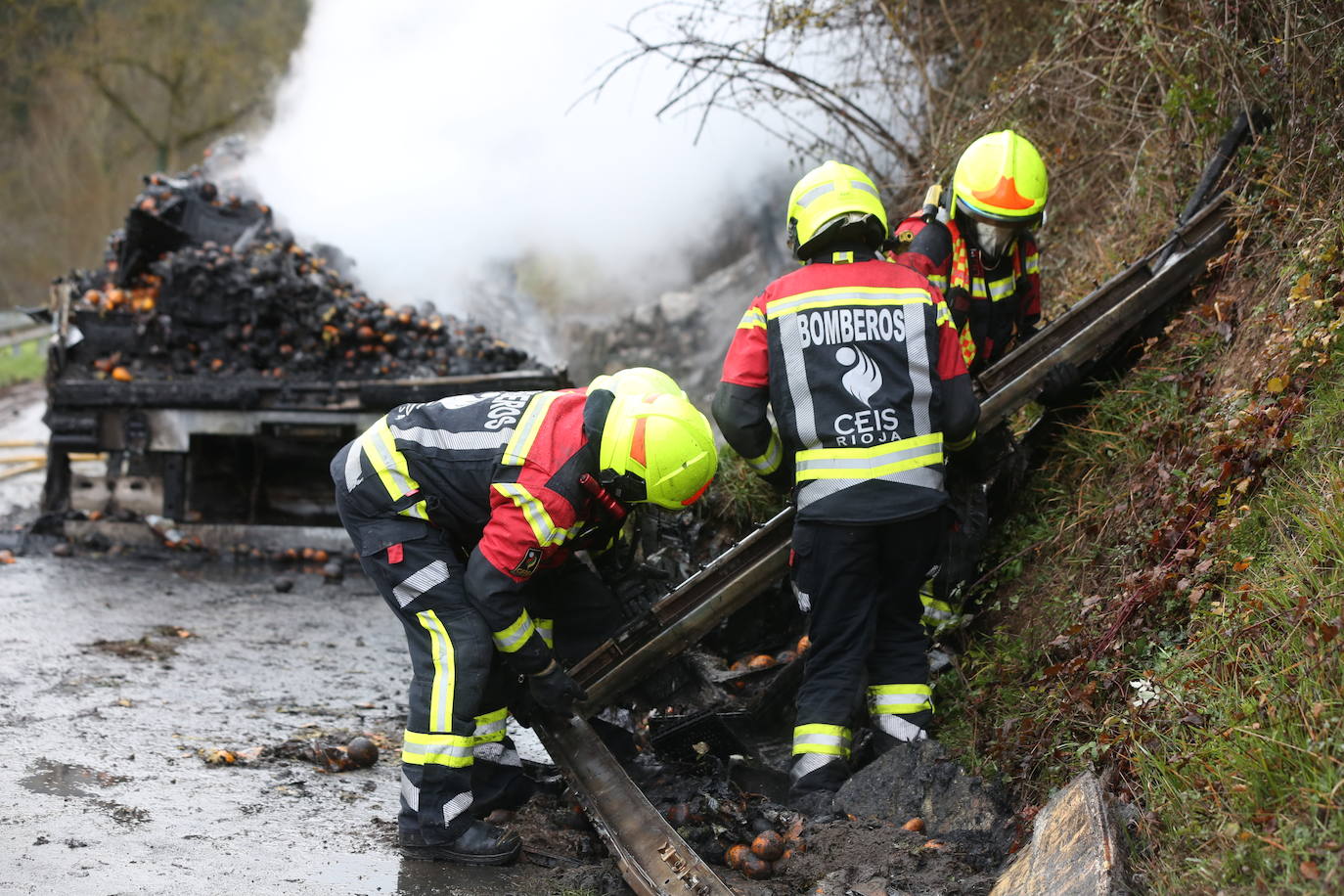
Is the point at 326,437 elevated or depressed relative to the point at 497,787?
elevated

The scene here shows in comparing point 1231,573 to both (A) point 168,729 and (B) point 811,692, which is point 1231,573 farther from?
(A) point 168,729

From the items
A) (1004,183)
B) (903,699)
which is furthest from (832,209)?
(903,699)

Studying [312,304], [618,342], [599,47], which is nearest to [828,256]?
[312,304]

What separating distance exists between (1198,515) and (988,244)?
59.1 inches

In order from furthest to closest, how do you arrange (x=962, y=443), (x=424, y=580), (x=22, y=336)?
(x=22, y=336)
(x=962, y=443)
(x=424, y=580)

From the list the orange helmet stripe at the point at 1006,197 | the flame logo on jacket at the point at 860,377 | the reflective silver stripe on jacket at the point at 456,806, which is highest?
the orange helmet stripe at the point at 1006,197

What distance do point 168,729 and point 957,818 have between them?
117 inches

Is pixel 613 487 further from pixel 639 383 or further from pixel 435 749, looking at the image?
pixel 435 749

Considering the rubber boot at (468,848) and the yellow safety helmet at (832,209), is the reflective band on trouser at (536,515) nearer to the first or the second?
the rubber boot at (468,848)

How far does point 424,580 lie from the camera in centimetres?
373

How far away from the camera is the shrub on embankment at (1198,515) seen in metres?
2.60

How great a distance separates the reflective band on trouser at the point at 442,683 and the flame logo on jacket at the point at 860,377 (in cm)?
155

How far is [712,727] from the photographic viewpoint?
4.23 meters

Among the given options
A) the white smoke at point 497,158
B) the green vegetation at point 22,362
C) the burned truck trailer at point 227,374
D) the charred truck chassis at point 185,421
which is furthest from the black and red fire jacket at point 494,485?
the green vegetation at point 22,362
